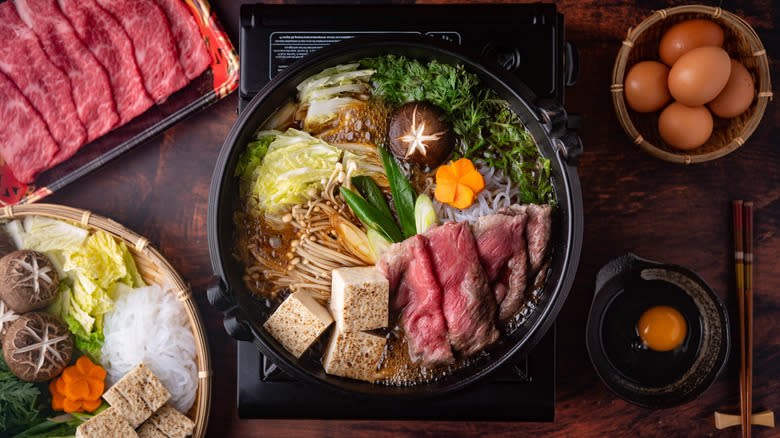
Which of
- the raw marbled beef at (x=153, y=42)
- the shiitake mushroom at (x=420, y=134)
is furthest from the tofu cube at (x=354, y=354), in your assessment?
the raw marbled beef at (x=153, y=42)

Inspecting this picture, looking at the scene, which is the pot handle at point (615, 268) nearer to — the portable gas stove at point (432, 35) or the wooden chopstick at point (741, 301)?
the portable gas stove at point (432, 35)

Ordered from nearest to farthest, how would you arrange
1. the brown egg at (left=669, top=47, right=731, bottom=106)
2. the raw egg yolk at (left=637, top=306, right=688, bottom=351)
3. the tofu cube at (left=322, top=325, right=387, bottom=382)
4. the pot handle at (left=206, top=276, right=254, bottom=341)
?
the pot handle at (left=206, top=276, right=254, bottom=341), the tofu cube at (left=322, top=325, right=387, bottom=382), the brown egg at (left=669, top=47, right=731, bottom=106), the raw egg yolk at (left=637, top=306, right=688, bottom=351)

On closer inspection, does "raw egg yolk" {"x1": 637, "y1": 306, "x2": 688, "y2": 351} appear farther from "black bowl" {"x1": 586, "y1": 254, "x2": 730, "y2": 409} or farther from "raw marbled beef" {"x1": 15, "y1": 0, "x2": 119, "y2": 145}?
"raw marbled beef" {"x1": 15, "y1": 0, "x2": 119, "y2": 145}

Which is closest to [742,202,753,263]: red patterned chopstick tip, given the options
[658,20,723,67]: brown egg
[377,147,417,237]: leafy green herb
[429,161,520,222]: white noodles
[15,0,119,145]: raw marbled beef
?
[658,20,723,67]: brown egg

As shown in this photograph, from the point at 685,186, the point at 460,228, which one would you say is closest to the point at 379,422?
the point at 460,228

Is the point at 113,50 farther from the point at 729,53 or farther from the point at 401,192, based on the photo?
the point at 729,53

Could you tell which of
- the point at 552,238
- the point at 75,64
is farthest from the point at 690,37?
the point at 75,64
